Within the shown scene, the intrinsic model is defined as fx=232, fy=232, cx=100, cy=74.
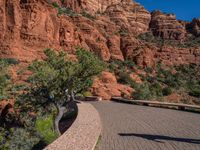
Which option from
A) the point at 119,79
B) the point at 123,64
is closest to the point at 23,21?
the point at 119,79

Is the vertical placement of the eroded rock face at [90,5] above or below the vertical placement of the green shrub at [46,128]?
above

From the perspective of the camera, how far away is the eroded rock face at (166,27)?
79.4 m

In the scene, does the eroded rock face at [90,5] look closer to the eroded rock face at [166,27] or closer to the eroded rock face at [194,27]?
the eroded rock face at [166,27]

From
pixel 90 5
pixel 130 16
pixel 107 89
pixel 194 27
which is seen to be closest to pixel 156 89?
pixel 107 89

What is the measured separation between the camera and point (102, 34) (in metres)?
57.4

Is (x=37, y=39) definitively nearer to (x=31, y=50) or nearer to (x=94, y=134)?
(x=31, y=50)

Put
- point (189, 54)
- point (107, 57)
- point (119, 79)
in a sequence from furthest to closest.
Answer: point (189, 54) < point (107, 57) < point (119, 79)

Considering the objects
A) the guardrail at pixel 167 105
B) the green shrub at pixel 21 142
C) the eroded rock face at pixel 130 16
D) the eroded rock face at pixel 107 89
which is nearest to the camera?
the green shrub at pixel 21 142

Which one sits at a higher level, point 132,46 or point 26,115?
point 132,46

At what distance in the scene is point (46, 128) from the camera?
15398mm

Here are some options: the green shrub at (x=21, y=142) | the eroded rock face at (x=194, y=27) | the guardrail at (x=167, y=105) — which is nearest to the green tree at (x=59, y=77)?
the green shrub at (x=21, y=142)

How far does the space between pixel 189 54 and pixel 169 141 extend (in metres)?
64.2

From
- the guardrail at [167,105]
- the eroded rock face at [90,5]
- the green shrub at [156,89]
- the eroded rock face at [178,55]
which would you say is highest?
the eroded rock face at [90,5]

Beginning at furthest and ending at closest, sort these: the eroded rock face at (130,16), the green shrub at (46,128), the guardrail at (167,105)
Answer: the eroded rock face at (130,16), the guardrail at (167,105), the green shrub at (46,128)
